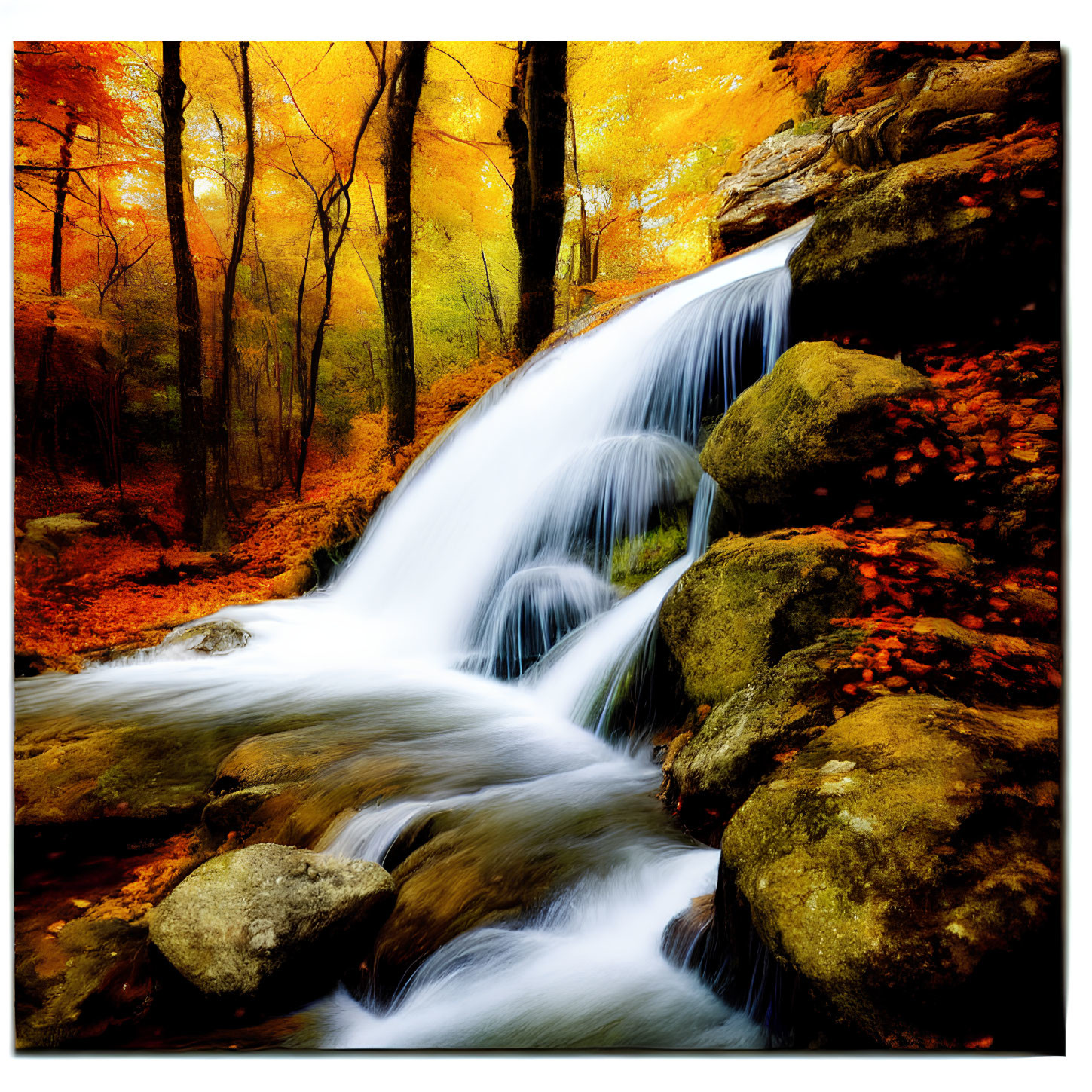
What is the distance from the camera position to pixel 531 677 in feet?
9.48

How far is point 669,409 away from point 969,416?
1.41 metres

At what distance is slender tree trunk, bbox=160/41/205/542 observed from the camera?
328cm

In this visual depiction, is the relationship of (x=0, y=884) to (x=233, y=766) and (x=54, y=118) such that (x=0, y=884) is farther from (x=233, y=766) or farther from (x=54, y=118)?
(x=54, y=118)

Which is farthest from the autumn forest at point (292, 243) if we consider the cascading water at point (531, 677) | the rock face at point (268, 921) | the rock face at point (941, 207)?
the rock face at point (268, 921)

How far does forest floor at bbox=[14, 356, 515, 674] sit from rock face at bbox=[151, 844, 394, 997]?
1263 mm

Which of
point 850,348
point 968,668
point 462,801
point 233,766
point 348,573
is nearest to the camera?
point 968,668

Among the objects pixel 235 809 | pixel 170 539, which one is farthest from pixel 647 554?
pixel 170 539

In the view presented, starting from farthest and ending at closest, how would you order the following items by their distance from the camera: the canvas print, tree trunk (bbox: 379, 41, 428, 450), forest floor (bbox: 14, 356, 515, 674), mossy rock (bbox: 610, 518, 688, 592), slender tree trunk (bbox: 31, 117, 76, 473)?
tree trunk (bbox: 379, 41, 428, 450), mossy rock (bbox: 610, 518, 688, 592), slender tree trunk (bbox: 31, 117, 76, 473), forest floor (bbox: 14, 356, 515, 674), the canvas print

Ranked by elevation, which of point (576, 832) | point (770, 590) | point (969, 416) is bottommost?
point (576, 832)

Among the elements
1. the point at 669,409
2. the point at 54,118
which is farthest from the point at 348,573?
the point at 54,118

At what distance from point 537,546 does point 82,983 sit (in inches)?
89.1

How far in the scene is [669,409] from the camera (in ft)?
11.2

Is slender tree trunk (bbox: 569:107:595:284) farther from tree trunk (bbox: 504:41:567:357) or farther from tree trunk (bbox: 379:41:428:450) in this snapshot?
tree trunk (bbox: 379:41:428:450)

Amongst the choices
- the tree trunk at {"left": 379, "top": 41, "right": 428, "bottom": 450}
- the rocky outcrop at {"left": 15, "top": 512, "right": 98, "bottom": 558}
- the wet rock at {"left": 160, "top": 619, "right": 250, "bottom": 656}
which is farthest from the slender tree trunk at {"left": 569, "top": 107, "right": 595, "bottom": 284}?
the rocky outcrop at {"left": 15, "top": 512, "right": 98, "bottom": 558}
